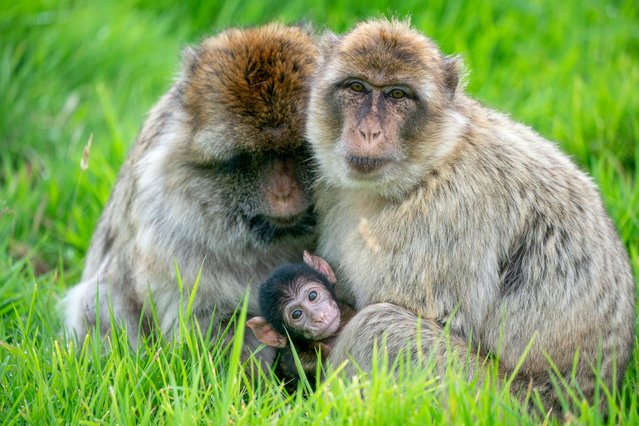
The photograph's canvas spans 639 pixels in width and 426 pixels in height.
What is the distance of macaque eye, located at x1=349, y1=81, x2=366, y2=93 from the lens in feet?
14.4

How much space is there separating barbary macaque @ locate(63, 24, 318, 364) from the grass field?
0.39 m

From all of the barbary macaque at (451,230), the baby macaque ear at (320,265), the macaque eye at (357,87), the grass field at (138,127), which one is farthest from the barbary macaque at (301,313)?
the macaque eye at (357,87)

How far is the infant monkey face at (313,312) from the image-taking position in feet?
15.0

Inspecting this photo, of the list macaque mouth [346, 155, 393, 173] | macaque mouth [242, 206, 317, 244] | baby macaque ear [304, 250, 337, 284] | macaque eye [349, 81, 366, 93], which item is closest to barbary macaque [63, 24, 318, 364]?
macaque mouth [242, 206, 317, 244]

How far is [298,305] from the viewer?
15.1 ft

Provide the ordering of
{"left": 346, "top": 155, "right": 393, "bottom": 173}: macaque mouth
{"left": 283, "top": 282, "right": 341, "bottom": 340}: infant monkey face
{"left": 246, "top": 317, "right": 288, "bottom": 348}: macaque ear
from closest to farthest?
{"left": 346, "top": 155, "right": 393, "bottom": 173}: macaque mouth → {"left": 283, "top": 282, "right": 341, "bottom": 340}: infant monkey face → {"left": 246, "top": 317, "right": 288, "bottom": 348}: macaque ear

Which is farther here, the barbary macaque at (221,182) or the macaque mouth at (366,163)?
the barbary macaque at (221,182)

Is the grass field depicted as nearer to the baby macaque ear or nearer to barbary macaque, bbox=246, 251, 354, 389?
barbary macaque, bbox=246, 251, 354, 389

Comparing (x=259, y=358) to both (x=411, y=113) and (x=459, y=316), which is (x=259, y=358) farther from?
(x=411, y=113)

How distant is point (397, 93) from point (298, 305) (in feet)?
3.41

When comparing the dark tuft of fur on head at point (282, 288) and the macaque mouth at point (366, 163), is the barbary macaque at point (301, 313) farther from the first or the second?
the macaque mouth at point (366, 163)

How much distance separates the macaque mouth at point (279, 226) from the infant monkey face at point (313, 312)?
0.36 metres

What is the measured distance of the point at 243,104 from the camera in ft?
15.1

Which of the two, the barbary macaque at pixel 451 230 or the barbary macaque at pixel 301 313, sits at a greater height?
the barbary macaque at pixel 451 230
